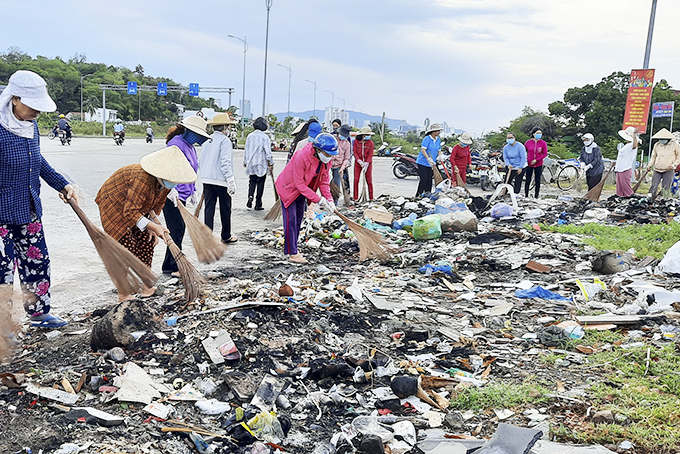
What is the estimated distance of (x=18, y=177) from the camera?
3.85 m

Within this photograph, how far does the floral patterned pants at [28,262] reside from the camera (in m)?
3.91

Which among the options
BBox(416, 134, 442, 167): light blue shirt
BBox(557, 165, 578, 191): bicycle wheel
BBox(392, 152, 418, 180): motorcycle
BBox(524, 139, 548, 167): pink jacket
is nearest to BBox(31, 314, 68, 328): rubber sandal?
BBox(416, 134, 442, 167): light blue shirt

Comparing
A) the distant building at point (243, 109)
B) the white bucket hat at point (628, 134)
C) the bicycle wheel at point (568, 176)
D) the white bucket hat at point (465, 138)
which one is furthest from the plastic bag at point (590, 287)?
the distant building at point (243, 109)

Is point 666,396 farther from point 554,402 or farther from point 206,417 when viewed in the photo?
point 206,417

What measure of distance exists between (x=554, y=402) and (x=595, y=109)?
28.7 meters

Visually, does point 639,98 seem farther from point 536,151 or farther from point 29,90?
point 29,90

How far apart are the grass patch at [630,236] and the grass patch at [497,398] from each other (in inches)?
166

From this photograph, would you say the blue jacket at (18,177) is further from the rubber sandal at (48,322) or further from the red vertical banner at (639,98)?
the red vertical banner at (639,98)

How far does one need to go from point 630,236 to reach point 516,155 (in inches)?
199

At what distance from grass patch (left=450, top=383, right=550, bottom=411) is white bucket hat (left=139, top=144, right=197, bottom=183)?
8.68ft

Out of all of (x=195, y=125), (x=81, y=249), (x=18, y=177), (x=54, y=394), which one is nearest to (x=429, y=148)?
(x=195, y=125)

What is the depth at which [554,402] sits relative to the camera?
329cm

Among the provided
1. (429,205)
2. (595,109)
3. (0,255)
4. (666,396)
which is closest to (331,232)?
(429,205)

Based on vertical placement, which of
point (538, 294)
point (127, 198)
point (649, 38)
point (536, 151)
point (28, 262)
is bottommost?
point (538, 294)
